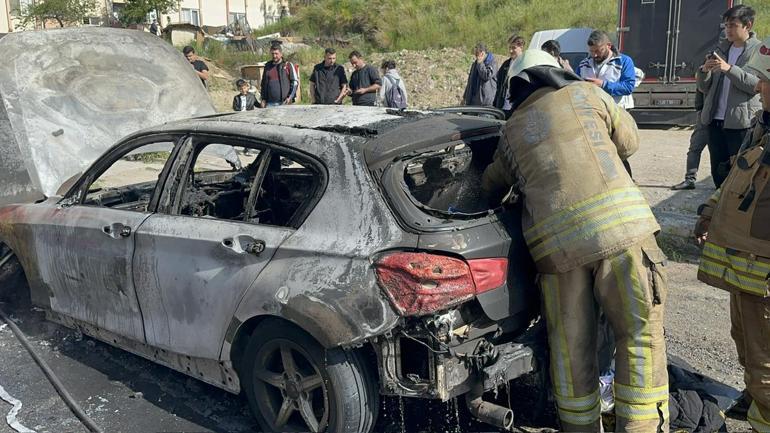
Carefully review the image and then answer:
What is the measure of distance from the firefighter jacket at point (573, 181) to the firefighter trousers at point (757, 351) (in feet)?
1.67

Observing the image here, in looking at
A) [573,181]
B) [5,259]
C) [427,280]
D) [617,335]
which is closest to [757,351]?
[617,335]

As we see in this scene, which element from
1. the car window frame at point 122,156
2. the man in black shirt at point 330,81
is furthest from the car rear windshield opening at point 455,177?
the man in black shirt at point 330,81

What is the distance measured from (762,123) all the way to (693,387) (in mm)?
1342

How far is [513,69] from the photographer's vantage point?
3.18 m

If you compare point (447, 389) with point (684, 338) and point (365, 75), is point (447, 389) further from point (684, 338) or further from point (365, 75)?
point (365, 75)

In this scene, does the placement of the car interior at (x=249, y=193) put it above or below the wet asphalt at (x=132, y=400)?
above

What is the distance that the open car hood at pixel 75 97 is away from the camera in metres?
5.48

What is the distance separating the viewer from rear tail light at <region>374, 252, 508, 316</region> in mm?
2752

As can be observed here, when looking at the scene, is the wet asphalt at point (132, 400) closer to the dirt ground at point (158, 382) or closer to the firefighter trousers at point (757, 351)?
the dirt ground at point (158, 382)

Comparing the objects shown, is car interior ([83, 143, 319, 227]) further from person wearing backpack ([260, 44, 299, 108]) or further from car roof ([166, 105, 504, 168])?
person wearing backpack ([260, 44, 299, 108])

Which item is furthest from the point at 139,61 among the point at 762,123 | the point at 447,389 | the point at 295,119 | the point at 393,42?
the point at 393,42

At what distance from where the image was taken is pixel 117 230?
3820 mm

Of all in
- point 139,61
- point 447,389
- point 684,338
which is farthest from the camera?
point 139,61

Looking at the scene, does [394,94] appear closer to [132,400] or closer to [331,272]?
[132,400]
